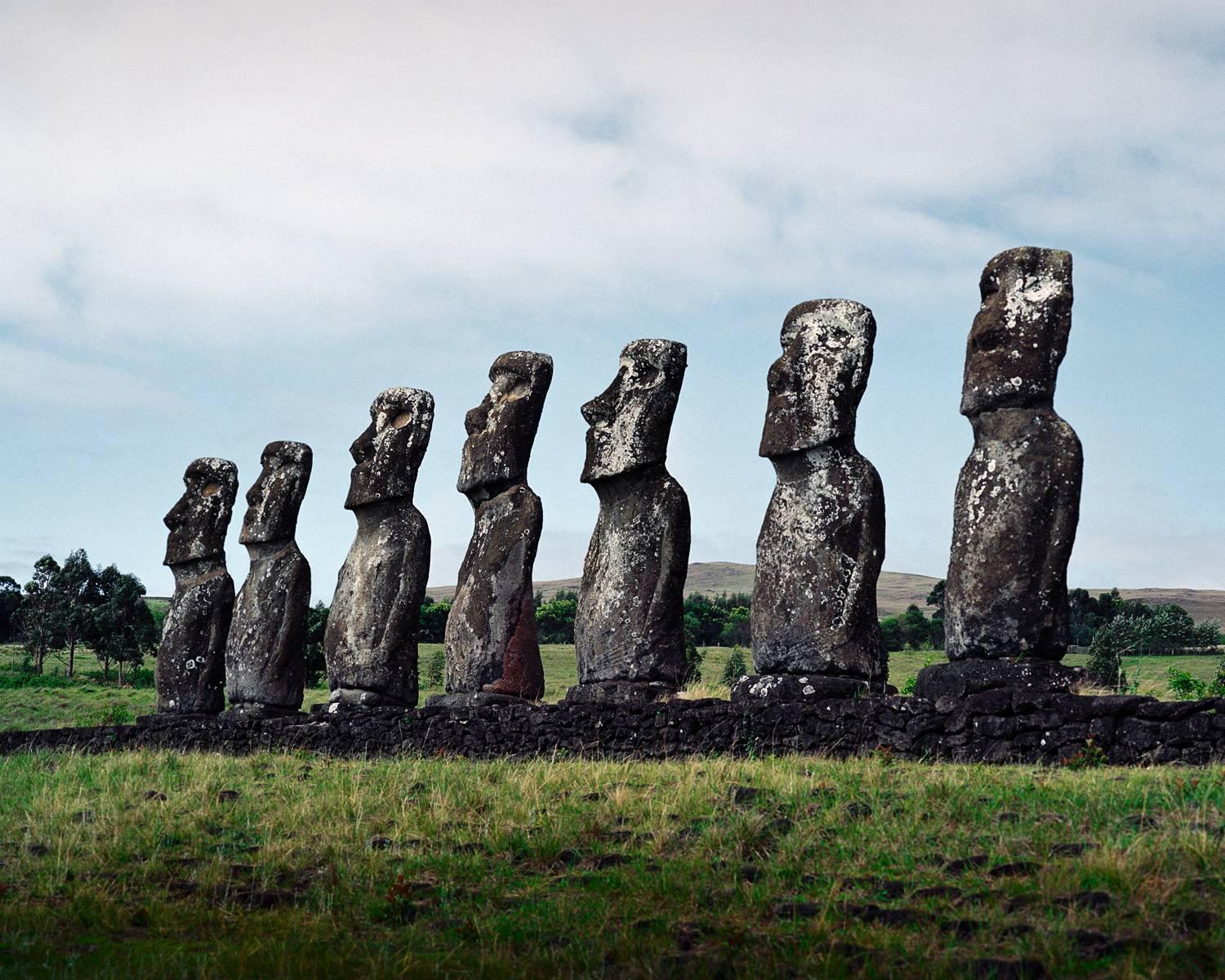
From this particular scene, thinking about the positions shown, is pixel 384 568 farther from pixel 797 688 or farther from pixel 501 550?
pixel 797 688

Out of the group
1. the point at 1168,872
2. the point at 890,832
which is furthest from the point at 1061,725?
the point at 1168,872

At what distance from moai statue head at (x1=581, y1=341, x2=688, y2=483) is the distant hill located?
154ft

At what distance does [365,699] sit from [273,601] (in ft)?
7.75

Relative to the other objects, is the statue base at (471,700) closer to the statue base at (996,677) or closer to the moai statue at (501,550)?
the moai statue at (501,550)

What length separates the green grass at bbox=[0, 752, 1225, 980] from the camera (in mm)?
6715

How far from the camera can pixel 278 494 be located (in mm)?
18328

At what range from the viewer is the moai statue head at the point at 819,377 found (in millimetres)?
13180

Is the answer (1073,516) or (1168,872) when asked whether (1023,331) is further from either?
(1168,872)

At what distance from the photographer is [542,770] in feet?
39.5

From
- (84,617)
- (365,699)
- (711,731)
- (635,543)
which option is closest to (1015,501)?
(711,731)

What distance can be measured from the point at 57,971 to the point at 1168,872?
5451 mm

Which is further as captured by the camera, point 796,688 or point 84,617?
point 84,617

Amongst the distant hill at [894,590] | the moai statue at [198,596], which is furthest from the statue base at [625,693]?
the distant hill at [894,590]

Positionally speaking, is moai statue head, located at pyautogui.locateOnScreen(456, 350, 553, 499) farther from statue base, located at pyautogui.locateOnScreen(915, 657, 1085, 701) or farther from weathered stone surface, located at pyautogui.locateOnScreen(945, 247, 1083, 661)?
statue base, located at pyautogui.locateOnScreen(915, 657, 1085, 701)
